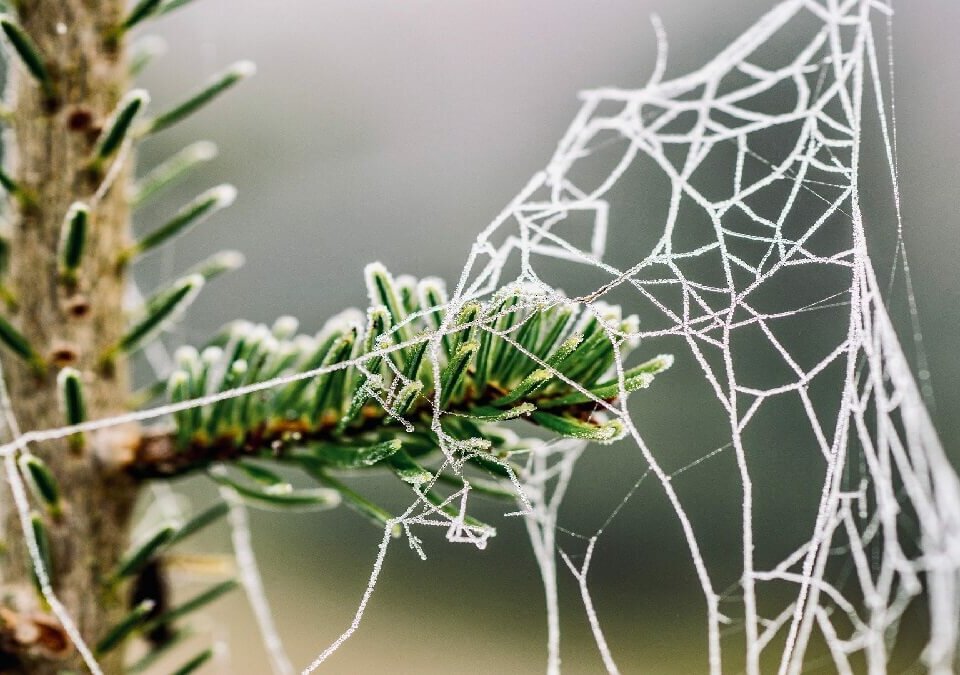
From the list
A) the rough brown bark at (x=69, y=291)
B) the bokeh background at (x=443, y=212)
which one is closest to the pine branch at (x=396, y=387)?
the rough brown bark at (x=69, y=291)

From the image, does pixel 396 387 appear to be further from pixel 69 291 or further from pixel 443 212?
pixel 443 212

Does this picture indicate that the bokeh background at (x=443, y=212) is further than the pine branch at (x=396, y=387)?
Yes

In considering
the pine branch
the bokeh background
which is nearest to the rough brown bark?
the pine branch

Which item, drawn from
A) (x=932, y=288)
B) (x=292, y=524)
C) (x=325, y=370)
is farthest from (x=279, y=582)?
(x=325, y=370)

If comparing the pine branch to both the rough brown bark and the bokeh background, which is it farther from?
the bokeh background

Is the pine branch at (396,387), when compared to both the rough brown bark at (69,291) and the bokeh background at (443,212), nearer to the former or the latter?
the rough brown bark at (69,291)

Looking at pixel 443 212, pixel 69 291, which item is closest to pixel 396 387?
pixel 69 291

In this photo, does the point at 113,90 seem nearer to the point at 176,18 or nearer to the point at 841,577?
the point at 841,577
